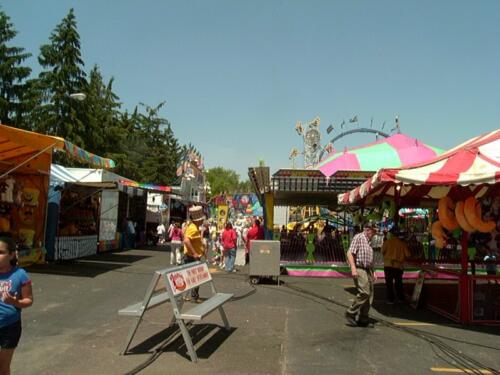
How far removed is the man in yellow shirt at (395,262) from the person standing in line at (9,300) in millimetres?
7775

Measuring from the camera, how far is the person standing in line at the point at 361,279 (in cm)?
751

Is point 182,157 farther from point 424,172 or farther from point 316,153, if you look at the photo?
point 424,172

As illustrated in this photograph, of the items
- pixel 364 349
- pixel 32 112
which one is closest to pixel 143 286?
pixel 364 349

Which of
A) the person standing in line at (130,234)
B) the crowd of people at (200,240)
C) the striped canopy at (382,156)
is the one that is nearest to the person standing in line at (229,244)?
the crowd of people at (200,240)

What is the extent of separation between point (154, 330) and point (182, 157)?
47700 millimetres

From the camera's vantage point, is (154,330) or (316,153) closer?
(154,330)

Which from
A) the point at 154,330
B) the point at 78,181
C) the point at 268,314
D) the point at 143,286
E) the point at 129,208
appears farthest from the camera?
the point at 129,208

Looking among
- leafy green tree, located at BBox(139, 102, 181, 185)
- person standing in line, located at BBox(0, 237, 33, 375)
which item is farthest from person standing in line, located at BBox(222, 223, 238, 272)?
leafy green tree, located at BBox(139, 102, 181, 185)

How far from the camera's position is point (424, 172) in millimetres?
7773

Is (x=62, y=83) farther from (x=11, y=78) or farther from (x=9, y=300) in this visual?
(x=9, y=300)

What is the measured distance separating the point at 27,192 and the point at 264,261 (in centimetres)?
771

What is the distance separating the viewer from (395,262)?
1002cm

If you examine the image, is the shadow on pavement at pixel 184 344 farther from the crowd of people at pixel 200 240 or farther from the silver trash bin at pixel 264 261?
the silver trash bin at pixel 264 261

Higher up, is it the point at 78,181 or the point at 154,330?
the point at 78,181
